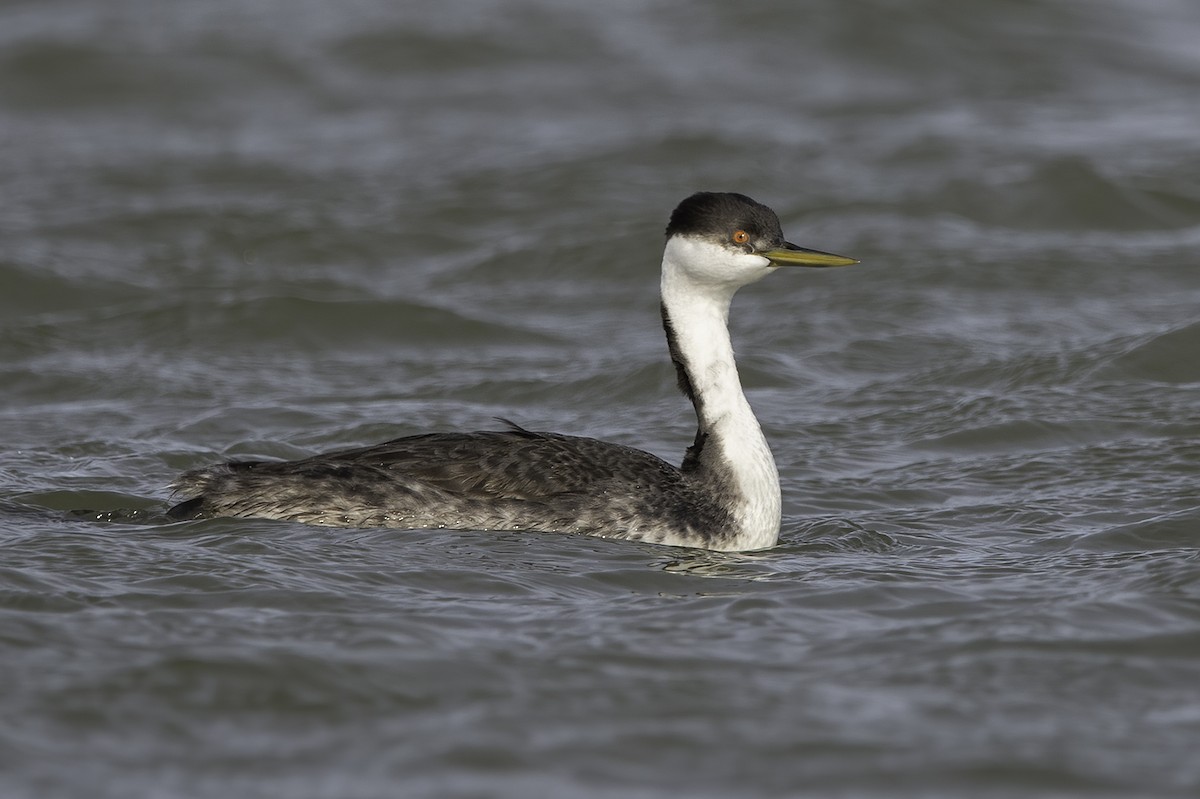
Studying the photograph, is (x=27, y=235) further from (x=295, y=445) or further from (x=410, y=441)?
(x=410, y=441)

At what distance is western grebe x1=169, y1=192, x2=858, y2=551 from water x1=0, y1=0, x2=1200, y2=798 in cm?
14

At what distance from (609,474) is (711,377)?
733 millimetres

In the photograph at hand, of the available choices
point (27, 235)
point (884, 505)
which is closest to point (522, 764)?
point (884, 505)

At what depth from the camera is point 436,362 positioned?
1203 cm

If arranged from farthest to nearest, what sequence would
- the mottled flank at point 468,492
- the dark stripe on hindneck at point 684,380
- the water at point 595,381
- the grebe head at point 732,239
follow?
the dark stripe on hindneck at point 684,380, the grebe head at point 732,239, the mottled flank at point 468,492, the water at point 595,381

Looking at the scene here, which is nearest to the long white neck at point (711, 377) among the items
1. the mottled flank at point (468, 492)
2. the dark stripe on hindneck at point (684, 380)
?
the dark stripe on hindneck at point (684, 380)

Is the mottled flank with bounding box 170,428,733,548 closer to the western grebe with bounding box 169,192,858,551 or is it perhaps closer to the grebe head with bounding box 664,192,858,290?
the western grebe with bounding box 169,192,858,551

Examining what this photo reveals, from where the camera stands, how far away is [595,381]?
11508mm

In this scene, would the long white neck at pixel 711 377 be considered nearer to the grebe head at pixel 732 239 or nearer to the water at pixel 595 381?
the grebe head at pixel 732 239

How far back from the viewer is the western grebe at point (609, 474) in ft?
26.1

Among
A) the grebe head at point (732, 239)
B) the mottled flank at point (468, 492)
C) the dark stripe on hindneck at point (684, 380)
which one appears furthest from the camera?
the dark stripe on hindneck at point (684, 380)

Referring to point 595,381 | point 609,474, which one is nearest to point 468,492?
point 609,474

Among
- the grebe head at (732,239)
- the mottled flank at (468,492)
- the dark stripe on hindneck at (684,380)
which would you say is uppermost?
the grebe head at (732,239)

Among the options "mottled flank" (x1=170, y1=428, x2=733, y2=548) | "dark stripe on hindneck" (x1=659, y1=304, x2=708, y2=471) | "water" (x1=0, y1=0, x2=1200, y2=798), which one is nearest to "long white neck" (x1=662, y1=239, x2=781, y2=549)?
"dark stripe on hindneck" (x1=659, y1=304, x2=708, y2=471)
